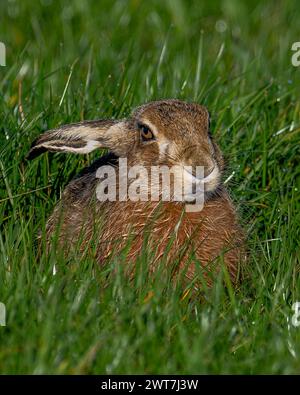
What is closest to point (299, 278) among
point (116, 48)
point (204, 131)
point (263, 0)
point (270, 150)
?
point (204, 131)

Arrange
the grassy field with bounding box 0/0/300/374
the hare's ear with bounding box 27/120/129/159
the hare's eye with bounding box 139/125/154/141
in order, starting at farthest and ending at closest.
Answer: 1. the hare's ear with bounding box 27/120/129/159
2. the hare's eye with bounding box 139/125/154/141
3. the grassy field with bounding box 0/0/300/374

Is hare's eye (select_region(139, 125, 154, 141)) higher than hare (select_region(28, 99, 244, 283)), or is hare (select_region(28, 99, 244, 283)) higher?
hare's eye (select_region(139, 125, 154, 141))

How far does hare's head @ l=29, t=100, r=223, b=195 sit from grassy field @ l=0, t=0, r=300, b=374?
354 millimetres

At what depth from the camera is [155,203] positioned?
17.9 ft

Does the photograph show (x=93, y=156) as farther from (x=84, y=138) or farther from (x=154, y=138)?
(x=154, y=138)

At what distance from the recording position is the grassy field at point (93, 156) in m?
4.15

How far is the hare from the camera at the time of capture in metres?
5.23

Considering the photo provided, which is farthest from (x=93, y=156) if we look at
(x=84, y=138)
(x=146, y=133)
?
(x=146, y=133)

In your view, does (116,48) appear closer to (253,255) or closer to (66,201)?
(66,201)

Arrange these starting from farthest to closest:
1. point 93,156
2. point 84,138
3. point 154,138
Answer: point 93,156, point 84,138, point 154,138

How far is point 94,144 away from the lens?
5699 millimetres

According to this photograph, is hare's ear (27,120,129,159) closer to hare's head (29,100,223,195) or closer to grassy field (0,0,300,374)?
hare's head (29,100,223,195)

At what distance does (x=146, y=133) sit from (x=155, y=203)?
379 mm

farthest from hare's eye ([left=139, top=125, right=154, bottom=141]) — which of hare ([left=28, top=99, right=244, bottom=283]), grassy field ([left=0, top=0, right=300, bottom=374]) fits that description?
grassy field ([left=0, top=0, right=300, bottom=374])
